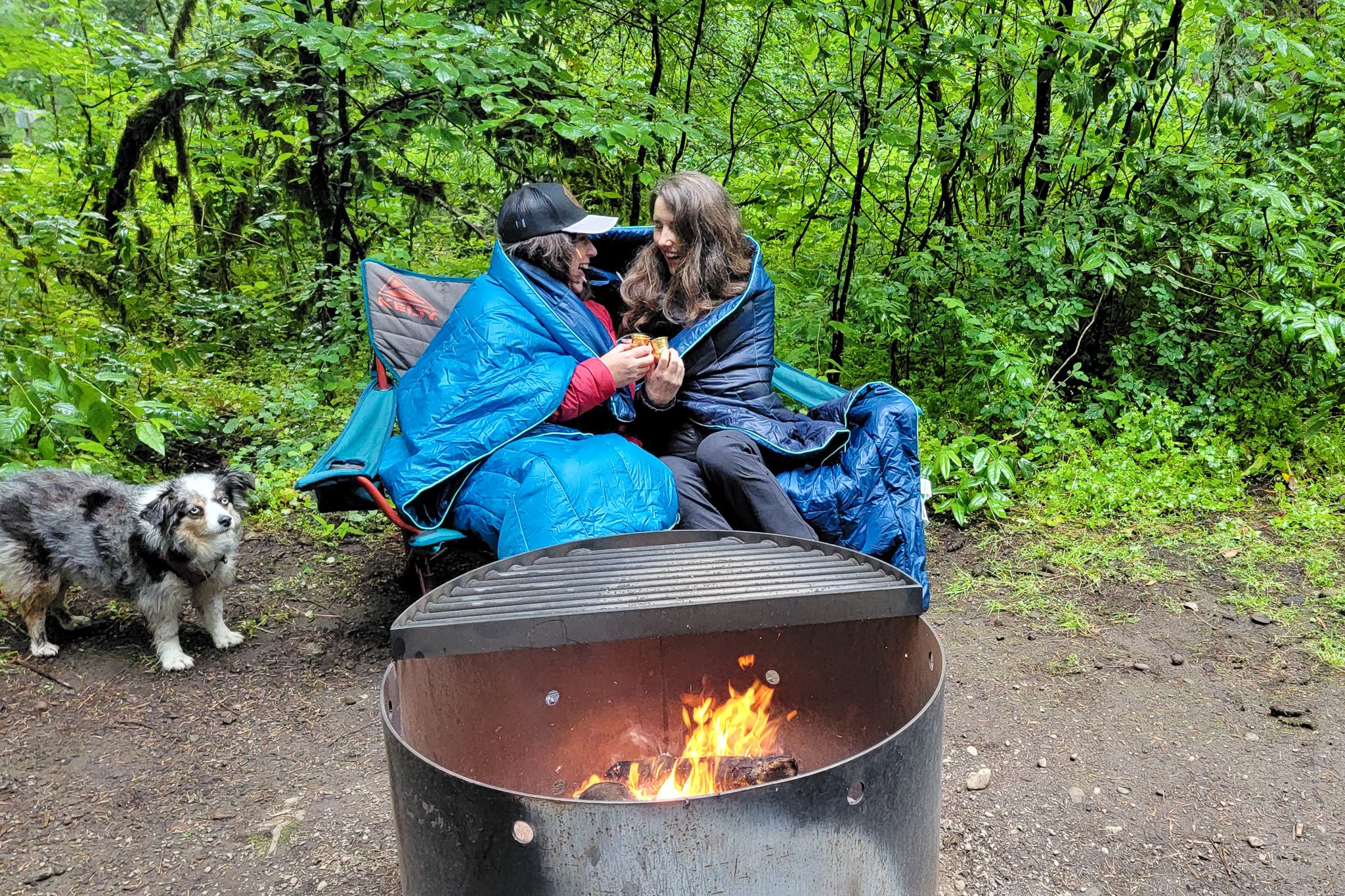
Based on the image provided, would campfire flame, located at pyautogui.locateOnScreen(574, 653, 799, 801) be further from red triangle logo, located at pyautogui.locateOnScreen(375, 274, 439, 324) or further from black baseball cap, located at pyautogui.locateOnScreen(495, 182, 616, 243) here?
red triangle logo, located at pyautogui.locateOnScreen(375, 274, 439, 324)

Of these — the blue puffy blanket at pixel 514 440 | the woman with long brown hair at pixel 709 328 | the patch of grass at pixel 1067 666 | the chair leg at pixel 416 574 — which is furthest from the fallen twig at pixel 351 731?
the patch of grass at pixel 1067 666

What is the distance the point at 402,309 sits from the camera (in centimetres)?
379

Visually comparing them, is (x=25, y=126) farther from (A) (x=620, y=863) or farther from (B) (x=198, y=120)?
(A) (x=620, y=863)

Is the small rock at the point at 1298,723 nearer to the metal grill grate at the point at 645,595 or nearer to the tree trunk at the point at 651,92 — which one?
the metal grill grate at the point at 645,595

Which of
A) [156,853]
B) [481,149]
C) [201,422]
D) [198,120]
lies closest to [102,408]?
[201,422]

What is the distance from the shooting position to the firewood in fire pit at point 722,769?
1.82 meters

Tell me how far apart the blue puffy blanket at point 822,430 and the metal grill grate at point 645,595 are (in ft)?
3.13

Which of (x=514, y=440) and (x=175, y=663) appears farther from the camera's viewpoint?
(x=175, y=663)

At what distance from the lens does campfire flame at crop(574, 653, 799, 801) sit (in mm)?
1945

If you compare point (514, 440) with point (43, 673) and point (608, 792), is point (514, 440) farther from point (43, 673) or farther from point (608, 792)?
point (43, 673)

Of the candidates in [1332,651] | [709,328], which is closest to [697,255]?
[709,328]

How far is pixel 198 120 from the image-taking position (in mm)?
7109

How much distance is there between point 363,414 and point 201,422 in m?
1.13

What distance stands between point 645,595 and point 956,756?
1433mm
